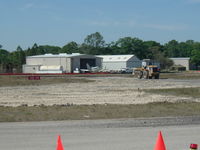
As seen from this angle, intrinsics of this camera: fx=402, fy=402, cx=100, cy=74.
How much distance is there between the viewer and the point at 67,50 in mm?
193250

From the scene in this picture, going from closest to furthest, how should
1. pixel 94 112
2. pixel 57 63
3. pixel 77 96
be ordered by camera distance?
pixel 94 112 < pixel 77 96 < pixel 57 63

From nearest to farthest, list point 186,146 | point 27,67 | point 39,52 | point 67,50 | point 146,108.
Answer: point 186,146
point 146,108
point 27,67
point 39,52
point 67,50

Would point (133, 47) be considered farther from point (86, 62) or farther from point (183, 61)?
point (86, 62)

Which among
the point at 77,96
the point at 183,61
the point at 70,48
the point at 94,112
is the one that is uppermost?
the point at 70,48

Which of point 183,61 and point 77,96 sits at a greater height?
point 183,61

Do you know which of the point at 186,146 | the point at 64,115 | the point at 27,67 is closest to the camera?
the point at 186,146

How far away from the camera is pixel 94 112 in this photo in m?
18.1

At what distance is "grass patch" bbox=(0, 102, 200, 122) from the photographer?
1658cm

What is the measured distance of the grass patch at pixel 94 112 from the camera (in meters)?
16.6

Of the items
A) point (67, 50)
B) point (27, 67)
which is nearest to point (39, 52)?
point (67, 50)

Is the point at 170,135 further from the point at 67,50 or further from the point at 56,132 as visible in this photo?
the point at 67,50

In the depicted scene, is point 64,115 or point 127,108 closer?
point 64,115

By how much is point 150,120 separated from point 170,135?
A: 3.53m

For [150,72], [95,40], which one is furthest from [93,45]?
[150,72]
